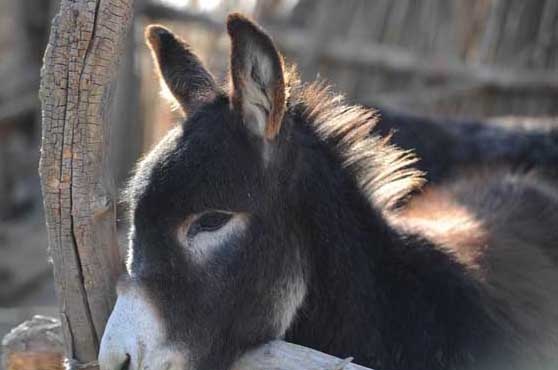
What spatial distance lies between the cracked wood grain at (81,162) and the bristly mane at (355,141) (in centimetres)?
88

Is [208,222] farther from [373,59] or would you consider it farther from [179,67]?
[373,59]

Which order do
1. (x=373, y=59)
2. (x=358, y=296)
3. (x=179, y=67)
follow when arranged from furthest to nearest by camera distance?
(x=373, y=59)
(x=179, y=67)
(x=358, y=296)

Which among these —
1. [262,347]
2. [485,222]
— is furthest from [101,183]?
[485,222]

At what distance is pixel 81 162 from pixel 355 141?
1.17 m

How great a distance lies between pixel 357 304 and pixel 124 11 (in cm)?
145

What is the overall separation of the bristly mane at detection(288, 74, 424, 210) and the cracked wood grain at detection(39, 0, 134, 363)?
0.88 m

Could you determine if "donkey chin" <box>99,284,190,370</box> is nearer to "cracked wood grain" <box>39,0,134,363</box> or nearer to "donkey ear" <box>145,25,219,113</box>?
"cracked wood grain" <box>39,0,134,363</box>

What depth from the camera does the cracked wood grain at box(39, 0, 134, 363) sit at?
10.2 ft

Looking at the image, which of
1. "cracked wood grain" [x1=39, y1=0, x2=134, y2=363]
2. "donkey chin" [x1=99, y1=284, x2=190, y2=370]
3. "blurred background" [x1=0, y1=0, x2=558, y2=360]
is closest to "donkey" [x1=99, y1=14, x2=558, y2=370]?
"donkey chin" [x1=99, y1=284, x2=190, y2=370]

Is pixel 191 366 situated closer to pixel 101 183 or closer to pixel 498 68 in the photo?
pixel 101 183

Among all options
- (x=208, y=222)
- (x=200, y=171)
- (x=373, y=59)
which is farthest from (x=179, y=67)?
(x=373, y=59)

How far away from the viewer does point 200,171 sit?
3383 millimetres

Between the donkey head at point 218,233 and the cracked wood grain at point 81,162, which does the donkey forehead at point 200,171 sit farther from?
the cracked wood grain at point 81,162

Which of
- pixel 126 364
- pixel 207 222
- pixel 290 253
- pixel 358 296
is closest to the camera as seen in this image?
pixel 126 364
